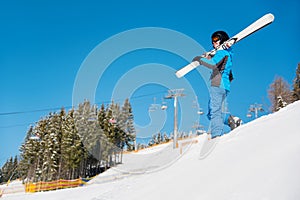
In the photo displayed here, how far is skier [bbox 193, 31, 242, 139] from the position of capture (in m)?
4.94

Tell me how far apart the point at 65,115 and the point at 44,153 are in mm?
6710

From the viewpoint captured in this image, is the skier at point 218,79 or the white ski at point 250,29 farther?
the white ski at point 250,29

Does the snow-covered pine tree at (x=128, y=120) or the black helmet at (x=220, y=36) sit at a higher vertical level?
the snow-covered pine tree at (x=128, y=120)

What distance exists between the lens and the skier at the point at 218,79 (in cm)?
494

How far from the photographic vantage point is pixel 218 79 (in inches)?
195

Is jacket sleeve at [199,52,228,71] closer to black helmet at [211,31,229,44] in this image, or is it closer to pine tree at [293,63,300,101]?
black helmet at [211,31,229,44]

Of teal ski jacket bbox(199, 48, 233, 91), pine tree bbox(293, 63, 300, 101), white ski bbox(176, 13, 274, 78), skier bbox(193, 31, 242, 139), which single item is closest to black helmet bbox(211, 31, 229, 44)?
skier bbox(193, 31, 242, 139)

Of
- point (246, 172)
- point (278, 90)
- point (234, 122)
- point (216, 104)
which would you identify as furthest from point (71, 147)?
point (246, 172)

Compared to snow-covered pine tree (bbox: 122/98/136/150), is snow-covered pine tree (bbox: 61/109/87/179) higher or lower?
lower

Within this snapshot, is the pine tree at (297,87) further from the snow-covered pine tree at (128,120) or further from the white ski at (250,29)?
the white ski at (250,29)

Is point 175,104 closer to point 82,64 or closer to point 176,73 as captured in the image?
point 82,64

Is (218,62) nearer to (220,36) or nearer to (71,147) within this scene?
(220,36)

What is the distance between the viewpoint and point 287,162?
108 inches

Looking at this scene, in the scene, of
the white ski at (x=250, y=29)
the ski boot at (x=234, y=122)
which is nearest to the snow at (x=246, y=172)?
the ski boot at (x=234, y=122)
